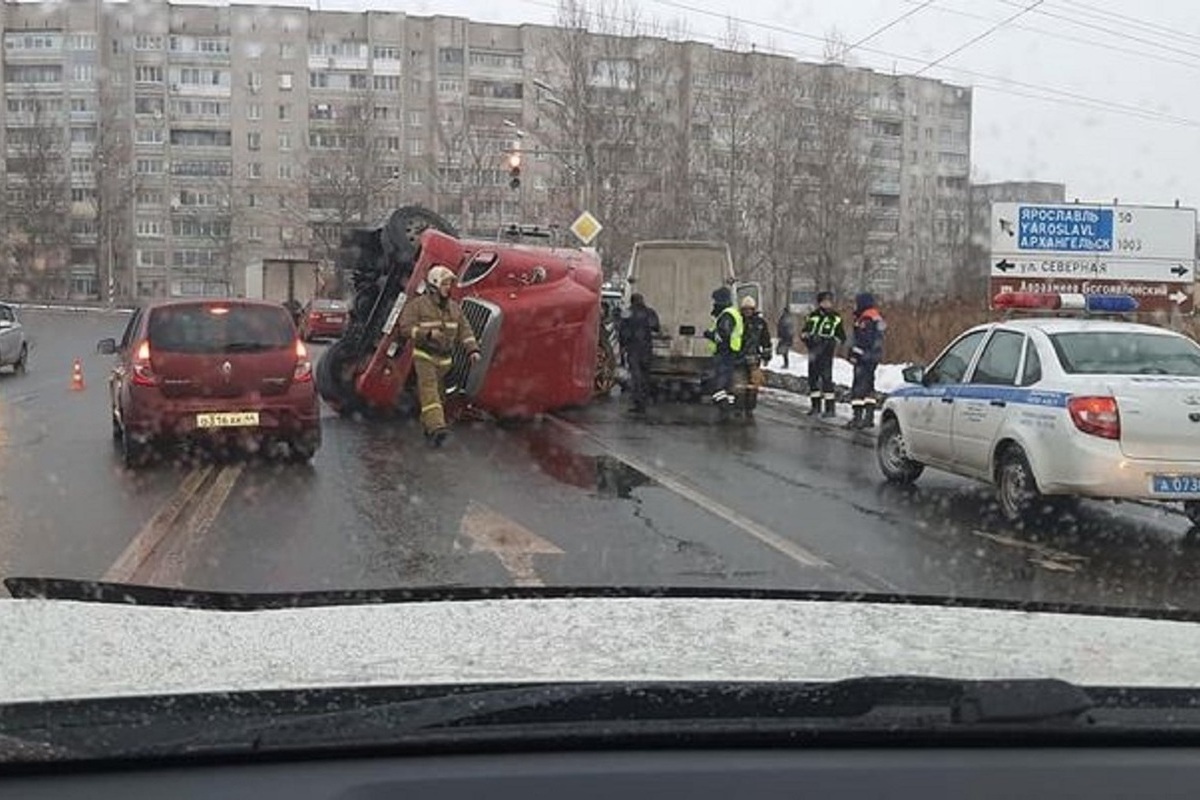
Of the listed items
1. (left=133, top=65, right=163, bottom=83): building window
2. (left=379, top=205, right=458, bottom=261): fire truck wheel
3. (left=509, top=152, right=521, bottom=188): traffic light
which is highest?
(left=133, top=65, right=163, bottom=83): building window

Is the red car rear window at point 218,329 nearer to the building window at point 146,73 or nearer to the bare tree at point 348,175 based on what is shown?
the bare tree at point 348,175

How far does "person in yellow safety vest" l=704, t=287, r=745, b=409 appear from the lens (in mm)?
19484

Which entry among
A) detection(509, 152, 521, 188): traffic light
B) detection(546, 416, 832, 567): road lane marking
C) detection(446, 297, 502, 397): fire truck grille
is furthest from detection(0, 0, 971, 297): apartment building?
detection(546, 416, 832, 567): road lane marking

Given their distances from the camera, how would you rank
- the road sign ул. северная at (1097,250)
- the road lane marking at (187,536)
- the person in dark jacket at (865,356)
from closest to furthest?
the road lane marking at (187,536) → the person in dark jacket at (865,356) → the road sign ул. северная at (1097,250)

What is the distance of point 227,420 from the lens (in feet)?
41.9

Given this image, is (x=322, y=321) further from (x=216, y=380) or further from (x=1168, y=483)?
(x=1168, y=483)

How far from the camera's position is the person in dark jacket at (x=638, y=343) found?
2009cm

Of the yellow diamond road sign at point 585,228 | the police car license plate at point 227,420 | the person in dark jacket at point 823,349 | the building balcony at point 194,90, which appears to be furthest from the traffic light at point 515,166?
the building balcony at point 194,90

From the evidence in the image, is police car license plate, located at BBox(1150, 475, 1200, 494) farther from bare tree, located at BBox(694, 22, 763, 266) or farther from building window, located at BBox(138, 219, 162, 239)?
building window, located at BBox(138, 219, 162, 239)

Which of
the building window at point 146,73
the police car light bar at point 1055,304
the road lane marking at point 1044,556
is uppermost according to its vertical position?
the building window at point 146,73

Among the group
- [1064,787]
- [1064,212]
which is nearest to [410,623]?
[1064,787]

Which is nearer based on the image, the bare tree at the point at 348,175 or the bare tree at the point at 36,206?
the bare tree at the point at 348,175

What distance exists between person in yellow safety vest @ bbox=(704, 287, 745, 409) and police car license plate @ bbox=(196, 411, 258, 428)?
844 cm

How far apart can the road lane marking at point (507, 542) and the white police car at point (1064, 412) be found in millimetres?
3671
